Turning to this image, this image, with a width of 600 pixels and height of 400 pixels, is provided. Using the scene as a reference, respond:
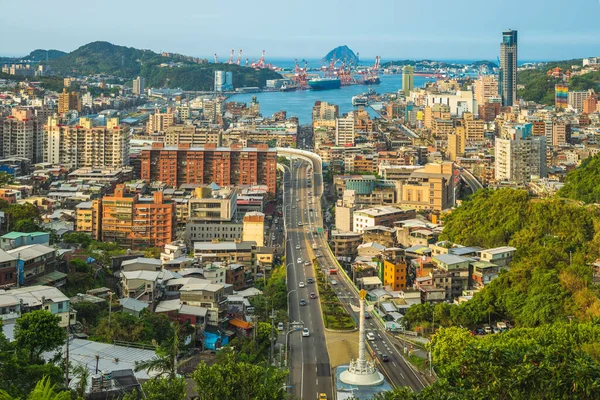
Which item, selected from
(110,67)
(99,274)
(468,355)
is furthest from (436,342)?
(110,67)

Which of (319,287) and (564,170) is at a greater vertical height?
(564,170)

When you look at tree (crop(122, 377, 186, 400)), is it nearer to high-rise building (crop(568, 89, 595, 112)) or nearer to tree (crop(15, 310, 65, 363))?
tree (crop(15, 310, 65, 363))

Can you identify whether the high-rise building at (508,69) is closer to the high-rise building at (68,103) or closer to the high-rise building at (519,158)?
the high-rise building at (68,103)

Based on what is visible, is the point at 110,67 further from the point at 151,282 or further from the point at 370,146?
the point at 151,282

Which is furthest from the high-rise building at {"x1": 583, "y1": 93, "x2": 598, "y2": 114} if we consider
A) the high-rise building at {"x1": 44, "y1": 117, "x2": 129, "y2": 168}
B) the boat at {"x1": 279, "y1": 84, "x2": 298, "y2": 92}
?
the boat at {"x1": 279, "y1": 84, "x2": 298, "y2": 92}

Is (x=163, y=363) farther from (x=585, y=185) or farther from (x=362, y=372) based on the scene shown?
(x=585, y=185)
